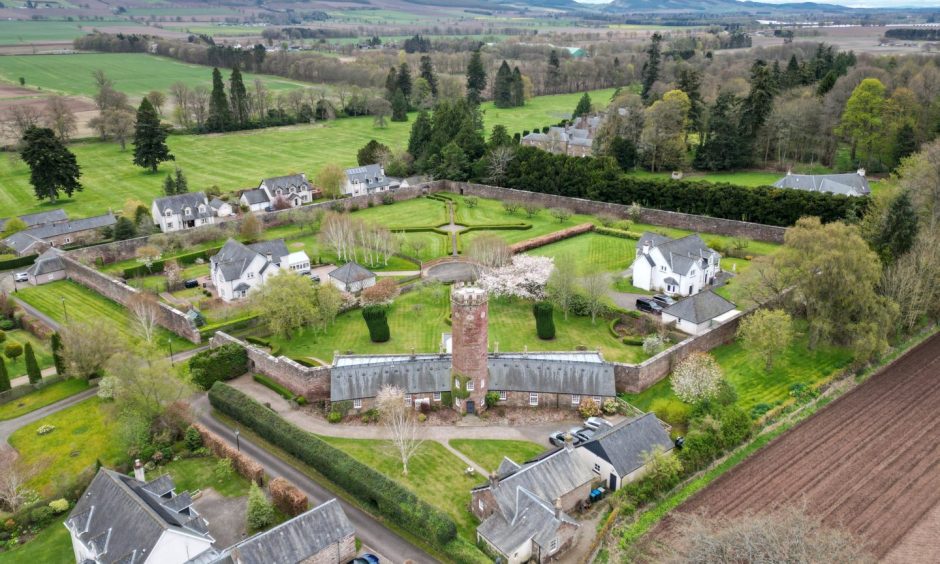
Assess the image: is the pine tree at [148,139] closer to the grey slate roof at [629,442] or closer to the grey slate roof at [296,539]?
the grey slate roof at [296,539]

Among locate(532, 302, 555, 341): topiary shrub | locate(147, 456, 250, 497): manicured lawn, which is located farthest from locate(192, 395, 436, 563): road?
locate(532, 302, 555, 341): topiary shrub

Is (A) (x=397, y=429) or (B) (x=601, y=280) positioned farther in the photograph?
(B) (x=601, y=280)

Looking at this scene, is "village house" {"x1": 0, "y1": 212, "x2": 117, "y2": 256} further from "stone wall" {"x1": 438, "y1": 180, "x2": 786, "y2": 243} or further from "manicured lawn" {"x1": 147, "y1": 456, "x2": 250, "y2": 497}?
"stone wall" {"x1": 438, "y1": 180, "x2": 786, "y2": 243}

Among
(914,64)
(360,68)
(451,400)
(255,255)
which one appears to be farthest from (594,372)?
(360,68)

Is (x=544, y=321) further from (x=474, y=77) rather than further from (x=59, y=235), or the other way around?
(x=474, y=77)

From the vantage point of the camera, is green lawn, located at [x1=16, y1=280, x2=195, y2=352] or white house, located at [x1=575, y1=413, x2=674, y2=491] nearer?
white house, located at [x1=575, y1=413, x2=674, y2=491]

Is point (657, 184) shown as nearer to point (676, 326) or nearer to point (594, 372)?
point (676, 326)
